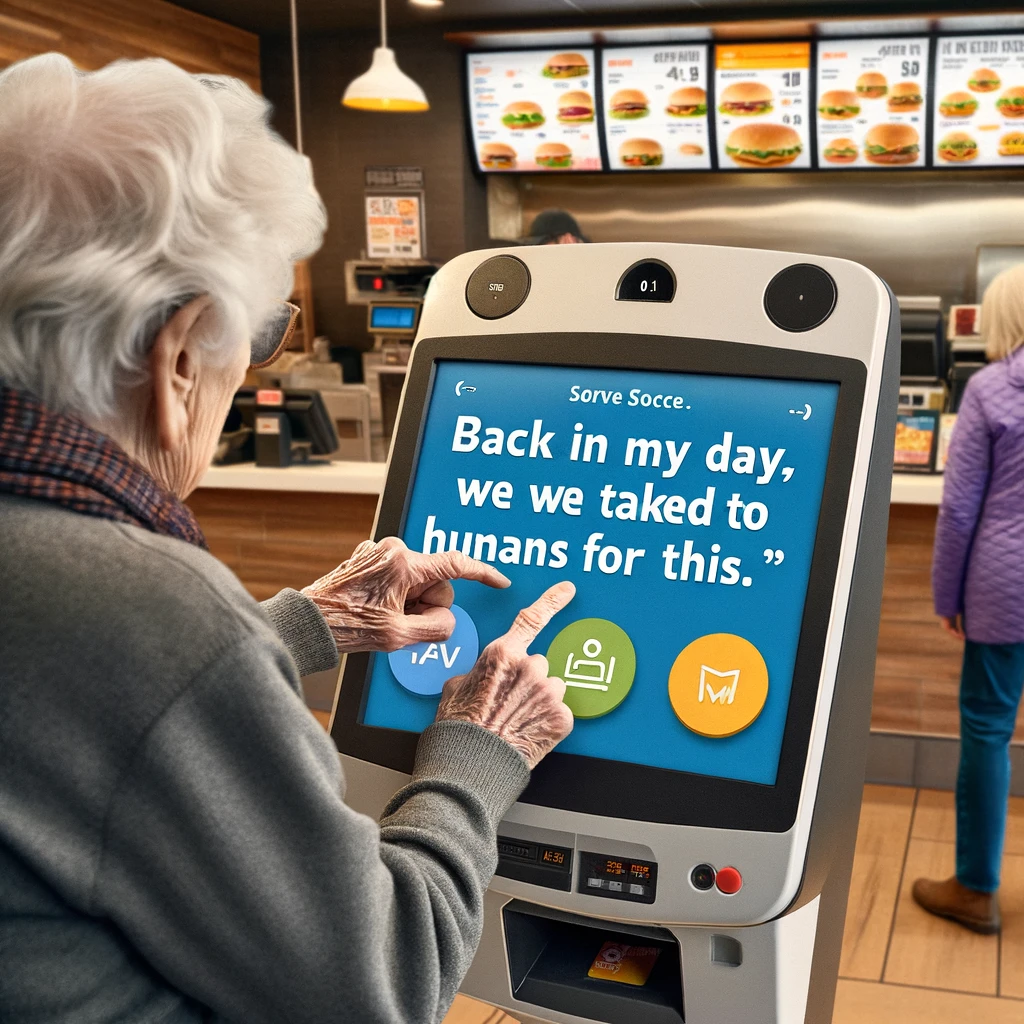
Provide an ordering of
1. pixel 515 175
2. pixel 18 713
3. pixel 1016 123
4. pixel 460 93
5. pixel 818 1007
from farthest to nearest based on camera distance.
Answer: pixel 515 175 < pixel 460 93 < pixel 1016 123 < pixel 818 1007 < pixel 18 713

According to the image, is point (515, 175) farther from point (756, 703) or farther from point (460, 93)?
point (756, 703)

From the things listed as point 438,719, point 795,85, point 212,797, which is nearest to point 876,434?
point 438,719

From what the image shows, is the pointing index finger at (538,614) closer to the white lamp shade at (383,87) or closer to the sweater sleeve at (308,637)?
the sweater sleeve at (308,637)

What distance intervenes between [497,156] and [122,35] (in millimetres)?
1871

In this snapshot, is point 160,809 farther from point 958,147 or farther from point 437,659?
point 958,147

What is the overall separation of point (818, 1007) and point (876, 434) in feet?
1.74

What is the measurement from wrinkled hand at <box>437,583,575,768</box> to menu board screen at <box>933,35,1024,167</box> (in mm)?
5015

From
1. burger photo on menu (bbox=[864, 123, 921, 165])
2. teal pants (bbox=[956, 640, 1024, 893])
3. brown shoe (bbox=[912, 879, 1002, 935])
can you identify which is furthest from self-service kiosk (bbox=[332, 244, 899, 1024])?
burger photo on menu (bbox=[864, 123, 921, 165])

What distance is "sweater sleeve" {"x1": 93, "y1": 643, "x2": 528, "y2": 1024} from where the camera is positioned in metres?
0.67

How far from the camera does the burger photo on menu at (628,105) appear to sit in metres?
5.54

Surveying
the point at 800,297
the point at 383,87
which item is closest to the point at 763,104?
the point at 383,87

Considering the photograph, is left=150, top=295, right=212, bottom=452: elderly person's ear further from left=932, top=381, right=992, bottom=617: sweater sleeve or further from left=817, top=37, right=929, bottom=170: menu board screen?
left=817, top=37, right=929, bottom=170: menu board screen

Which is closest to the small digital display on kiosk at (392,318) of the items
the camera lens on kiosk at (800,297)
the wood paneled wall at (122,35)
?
the wood paneled wall at (122,35)

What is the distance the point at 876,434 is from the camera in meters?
0.98
